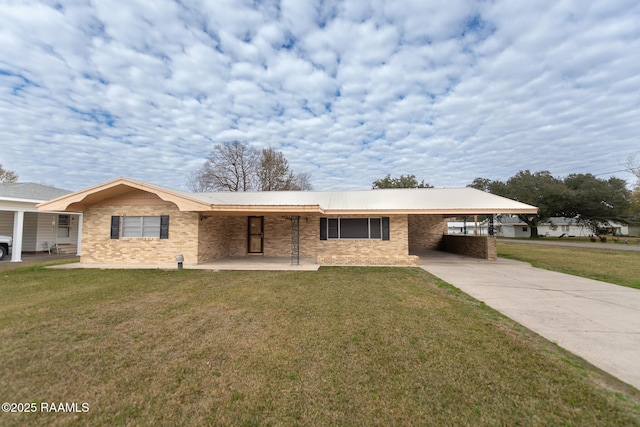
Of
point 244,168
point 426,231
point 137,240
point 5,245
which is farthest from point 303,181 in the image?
point 5,245

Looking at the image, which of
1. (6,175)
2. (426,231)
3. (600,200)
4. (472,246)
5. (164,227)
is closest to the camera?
(164,227)

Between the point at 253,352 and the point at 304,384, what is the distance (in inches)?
41.7

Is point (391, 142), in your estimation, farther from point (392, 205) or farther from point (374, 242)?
point (374, 242)

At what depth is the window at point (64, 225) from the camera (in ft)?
54.3

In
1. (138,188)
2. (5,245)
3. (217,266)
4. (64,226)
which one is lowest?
(217,266)

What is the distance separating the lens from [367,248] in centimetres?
1213

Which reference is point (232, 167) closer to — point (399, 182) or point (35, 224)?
point (35, 224)

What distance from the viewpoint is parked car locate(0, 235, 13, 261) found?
13.0 m

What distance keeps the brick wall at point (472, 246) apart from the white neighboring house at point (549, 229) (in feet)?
108

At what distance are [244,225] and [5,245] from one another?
11.7m

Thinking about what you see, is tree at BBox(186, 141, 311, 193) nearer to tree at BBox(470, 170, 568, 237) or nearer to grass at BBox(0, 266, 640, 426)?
grass at BBox(0, 266, 640, 426)

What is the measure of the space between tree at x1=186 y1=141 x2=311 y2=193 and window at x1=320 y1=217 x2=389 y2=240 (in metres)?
16.7

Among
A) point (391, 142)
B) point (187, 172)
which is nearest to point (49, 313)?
point (391, 142)

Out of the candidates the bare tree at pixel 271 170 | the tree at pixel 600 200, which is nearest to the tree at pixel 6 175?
the bare tree at pixel 271 170
